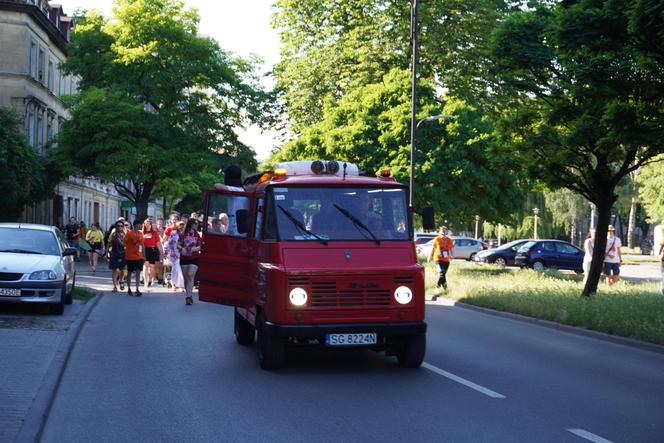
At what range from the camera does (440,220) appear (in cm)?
4166

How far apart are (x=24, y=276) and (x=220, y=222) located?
572 cm

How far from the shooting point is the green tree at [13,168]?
3766 centimetres

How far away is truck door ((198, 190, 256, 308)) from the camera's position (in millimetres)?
12414

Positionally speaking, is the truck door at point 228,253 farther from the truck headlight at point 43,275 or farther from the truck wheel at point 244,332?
the truck headlight at point 43,275

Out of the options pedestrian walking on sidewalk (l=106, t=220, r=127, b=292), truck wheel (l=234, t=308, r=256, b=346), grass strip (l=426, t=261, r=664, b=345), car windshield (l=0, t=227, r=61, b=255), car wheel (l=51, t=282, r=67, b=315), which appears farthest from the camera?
pedestrian walking on sidewalk (l=106, t=220, r=127, b=292)

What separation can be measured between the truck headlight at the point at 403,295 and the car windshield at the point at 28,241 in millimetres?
9643

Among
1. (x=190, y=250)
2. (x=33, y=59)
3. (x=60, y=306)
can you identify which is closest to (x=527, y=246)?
(x=33, y=59)

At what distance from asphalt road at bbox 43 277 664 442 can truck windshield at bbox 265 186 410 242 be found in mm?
1593

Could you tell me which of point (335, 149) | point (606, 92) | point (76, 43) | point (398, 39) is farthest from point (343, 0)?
point (606, 92)

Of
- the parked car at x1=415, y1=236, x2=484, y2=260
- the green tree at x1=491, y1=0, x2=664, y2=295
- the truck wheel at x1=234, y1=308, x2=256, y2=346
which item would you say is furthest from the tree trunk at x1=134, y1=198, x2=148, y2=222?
the truck wheel at x1=234, y1=308, x2=256, y2=346

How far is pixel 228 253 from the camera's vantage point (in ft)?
42.7

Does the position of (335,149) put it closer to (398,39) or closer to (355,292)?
(398,39)

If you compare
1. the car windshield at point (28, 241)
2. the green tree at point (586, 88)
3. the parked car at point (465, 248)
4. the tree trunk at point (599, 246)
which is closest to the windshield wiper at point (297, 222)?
the green tree at point (586, 88)

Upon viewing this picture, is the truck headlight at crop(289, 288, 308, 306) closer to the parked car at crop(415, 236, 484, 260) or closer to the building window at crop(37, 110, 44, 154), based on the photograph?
the building window at crop(37, 110, 44, 154)
